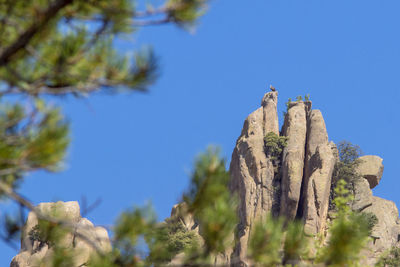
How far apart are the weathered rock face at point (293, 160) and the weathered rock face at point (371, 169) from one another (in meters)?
7.20

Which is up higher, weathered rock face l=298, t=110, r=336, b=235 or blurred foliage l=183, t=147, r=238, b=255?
weathered rock face l=298, t=110, r=336, b=235

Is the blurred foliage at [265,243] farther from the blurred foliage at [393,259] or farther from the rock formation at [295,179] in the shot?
the rock formation at [295,179]

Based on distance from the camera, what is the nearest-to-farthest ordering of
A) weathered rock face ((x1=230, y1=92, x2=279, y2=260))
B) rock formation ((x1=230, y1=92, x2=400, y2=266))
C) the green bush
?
rock formation ((x1=230, y1=92, x2=400, y2=266)) < weathered rock face ((x1=230, y1=92, x2=279, y2=260)) < the green bush

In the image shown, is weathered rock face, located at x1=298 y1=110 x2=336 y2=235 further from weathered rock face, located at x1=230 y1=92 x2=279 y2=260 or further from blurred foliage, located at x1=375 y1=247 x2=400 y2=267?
blurred foliage, located at x1=375 y1=247 x2=400 y2=267

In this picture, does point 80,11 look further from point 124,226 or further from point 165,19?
point 124,226

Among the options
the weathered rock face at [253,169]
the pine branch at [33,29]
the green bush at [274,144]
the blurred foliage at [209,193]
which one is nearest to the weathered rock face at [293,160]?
the green bush at [274,144]

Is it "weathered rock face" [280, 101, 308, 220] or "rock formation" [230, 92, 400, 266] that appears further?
"weathered rock face" [280, 101, 308, 220]

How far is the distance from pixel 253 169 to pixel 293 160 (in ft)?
13.4

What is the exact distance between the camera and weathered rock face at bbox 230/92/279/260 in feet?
156

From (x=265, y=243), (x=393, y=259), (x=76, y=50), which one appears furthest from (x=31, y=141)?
(x=393, y=259)

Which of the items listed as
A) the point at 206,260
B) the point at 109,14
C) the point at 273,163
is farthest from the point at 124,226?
the point at 273,163

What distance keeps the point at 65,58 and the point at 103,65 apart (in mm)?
676

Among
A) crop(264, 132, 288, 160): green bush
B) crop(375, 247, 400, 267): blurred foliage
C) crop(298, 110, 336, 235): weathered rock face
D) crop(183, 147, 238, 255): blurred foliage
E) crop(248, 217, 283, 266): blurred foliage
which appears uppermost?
crop(264, 132, 288, 160): green bush

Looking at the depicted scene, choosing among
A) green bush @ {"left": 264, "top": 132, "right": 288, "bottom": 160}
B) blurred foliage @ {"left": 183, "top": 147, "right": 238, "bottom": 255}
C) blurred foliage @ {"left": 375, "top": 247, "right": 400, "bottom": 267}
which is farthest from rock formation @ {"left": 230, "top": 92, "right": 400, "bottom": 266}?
blurred foliage @ {"left": 183, "top": 147, "right": 238, "bottom": 255}
